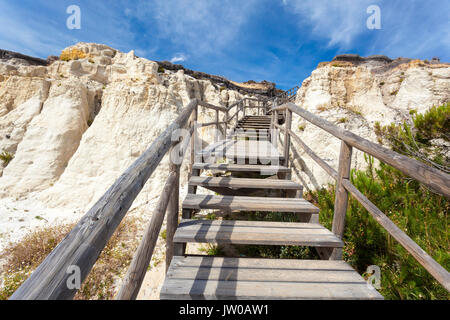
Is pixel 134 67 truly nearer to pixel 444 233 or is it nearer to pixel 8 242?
pixel 8 242

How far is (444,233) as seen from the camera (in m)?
2.23

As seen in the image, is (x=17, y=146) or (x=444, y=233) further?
(x=17, y=146)

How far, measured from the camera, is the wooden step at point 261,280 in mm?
1440

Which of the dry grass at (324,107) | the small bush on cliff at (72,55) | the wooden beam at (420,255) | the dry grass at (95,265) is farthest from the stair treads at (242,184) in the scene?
the small bush on cliff at (72,55)

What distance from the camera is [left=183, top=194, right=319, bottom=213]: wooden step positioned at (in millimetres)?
2350

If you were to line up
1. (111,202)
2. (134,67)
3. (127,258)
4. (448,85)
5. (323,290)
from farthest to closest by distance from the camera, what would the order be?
1. (134,67)
2. (448,85)
3. (127,258)
4. (323,290)
5. (111,202)

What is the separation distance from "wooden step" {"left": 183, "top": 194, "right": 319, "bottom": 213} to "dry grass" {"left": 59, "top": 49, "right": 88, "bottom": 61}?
42.4 feet

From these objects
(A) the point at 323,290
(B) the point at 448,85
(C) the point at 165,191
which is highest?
(B) the point at 448,85

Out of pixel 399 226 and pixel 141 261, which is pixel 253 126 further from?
pixel 141 261

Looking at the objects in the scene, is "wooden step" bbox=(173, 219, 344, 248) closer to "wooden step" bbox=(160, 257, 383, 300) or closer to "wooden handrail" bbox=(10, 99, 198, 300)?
"wooden step" bbox=(160, 257, 383, 300)
